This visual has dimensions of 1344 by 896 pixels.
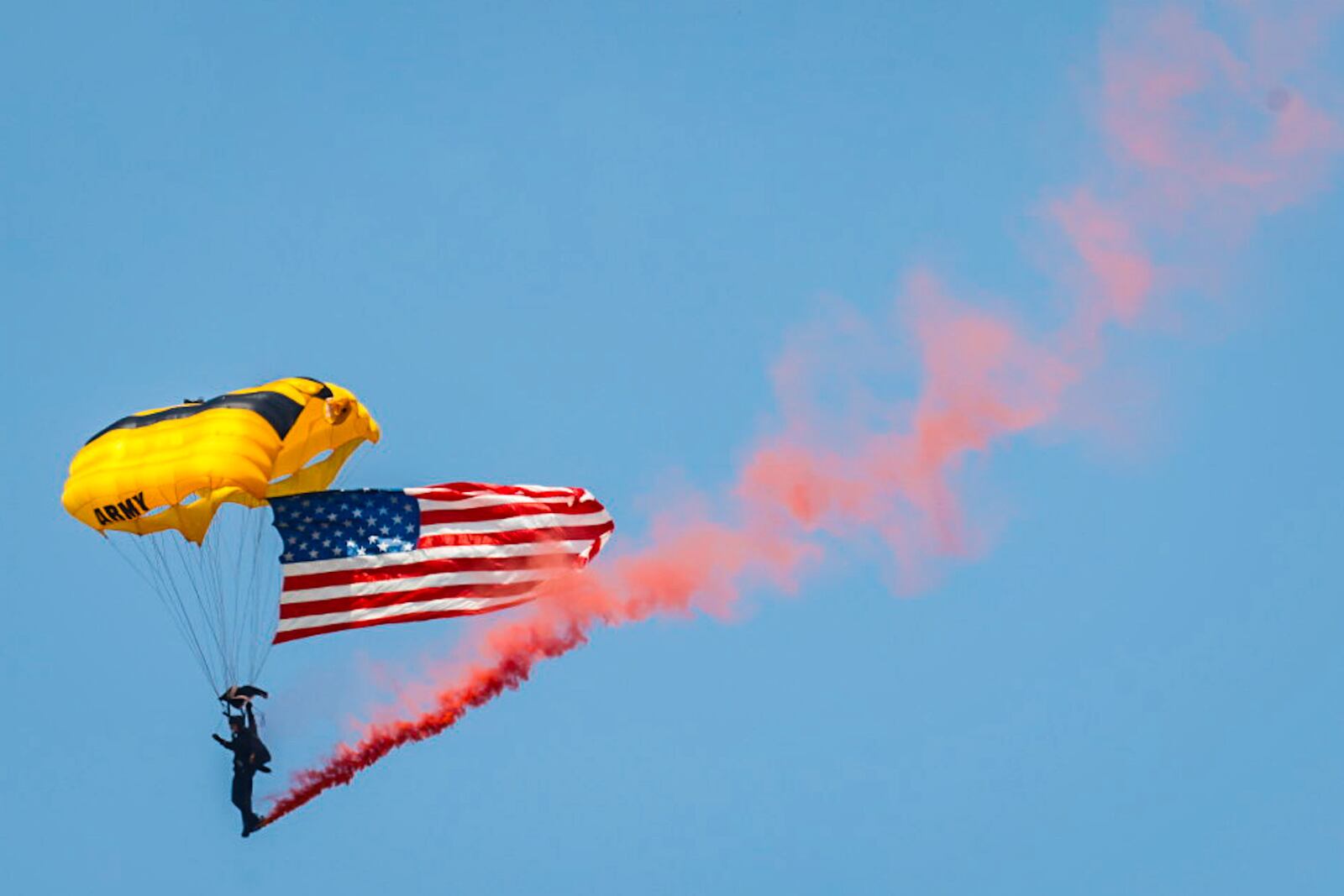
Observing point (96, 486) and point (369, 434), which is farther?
point (369, 434)

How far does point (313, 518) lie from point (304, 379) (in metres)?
2.38

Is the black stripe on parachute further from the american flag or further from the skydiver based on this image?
the skydiver

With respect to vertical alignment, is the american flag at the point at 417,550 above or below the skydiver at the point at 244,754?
above

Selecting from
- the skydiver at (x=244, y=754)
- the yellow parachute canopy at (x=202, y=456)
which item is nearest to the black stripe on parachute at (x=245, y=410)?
the yellow parachute canopy at (x=202, y=456)

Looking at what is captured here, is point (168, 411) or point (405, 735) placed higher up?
point (168, 411)

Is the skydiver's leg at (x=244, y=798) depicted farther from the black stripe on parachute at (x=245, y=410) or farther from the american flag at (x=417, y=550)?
the black stripe on parachute at (x=245, y=410)

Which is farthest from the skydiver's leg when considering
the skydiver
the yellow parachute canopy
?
the yellow parachute canopy

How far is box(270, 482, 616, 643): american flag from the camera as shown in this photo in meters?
40.6

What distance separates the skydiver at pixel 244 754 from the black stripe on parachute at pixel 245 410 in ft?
13.5

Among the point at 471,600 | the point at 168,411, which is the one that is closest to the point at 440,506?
the point at 471,600

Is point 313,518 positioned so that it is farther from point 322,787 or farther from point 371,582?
point 322,787

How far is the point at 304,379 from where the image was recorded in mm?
42000

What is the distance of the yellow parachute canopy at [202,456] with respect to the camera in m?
39.7

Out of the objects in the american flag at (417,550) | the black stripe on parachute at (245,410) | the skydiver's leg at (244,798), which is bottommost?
the skydiver's leg at (244,798)
